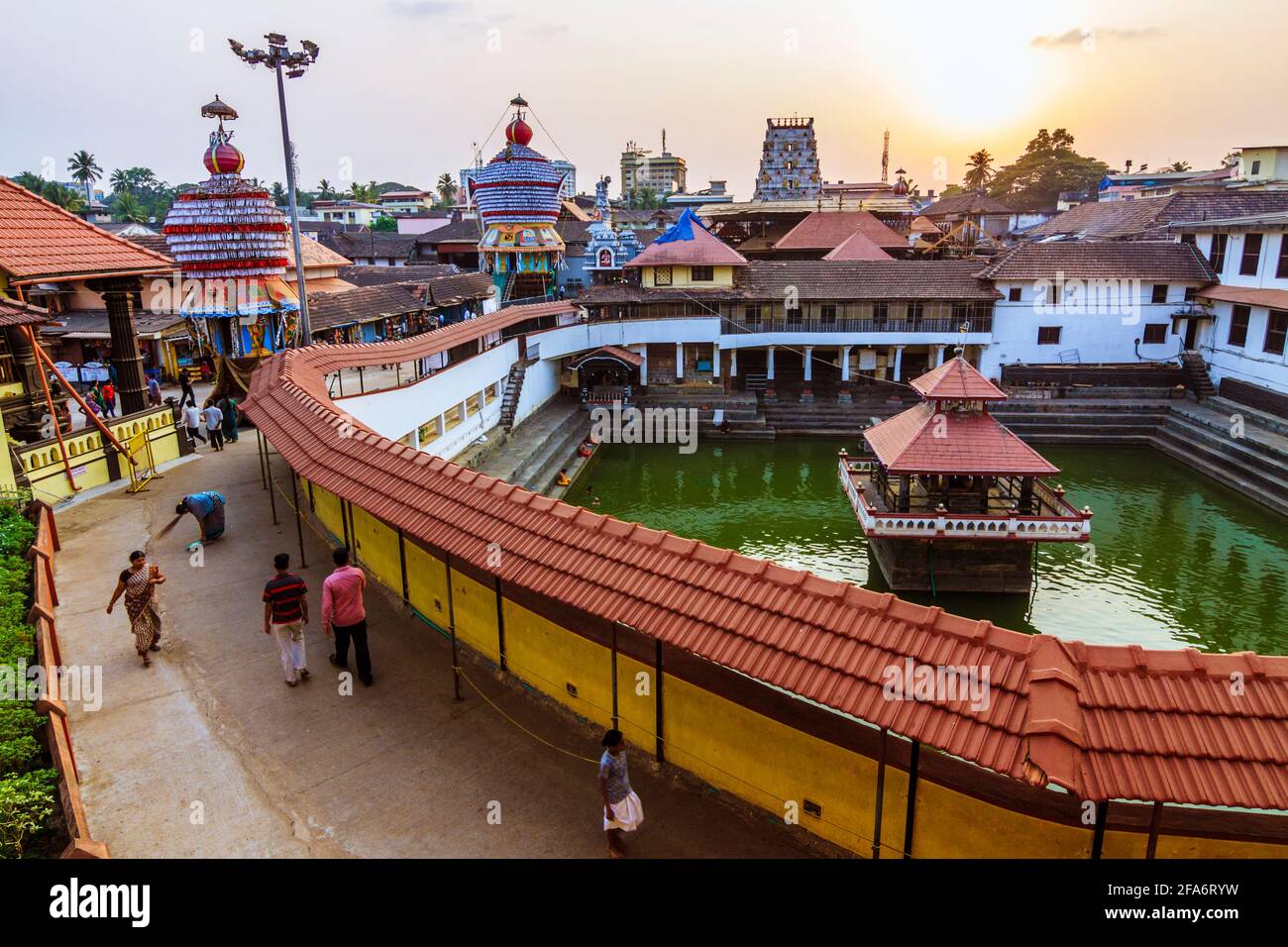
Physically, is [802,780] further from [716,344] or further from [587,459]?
[716,344]

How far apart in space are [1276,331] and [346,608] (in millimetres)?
33826

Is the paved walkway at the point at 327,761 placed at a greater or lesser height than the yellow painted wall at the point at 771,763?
lesser

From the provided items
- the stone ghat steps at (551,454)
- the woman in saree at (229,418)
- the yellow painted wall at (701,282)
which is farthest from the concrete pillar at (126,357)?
the yellow painted wall at (701,282)

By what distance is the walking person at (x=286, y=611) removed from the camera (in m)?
7.89

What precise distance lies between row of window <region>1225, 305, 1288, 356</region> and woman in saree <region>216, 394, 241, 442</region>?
33746 millimetres

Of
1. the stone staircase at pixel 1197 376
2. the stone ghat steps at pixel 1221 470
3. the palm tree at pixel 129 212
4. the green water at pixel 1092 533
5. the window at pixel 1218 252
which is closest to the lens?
the green water at pixel 1092 533

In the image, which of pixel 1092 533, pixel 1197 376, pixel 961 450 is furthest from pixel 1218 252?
pixel 961 450

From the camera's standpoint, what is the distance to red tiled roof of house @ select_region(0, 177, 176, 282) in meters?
13.9

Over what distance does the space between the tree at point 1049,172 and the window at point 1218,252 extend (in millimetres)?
58745

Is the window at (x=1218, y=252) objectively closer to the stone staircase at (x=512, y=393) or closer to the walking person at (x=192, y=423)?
the stone staircase at (x=512, y=393)

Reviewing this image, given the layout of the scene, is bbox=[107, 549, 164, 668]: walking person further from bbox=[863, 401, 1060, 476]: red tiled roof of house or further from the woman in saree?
bbox=[863, 401, 1060, 476]: red tiled roof of house

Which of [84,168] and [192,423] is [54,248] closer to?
[192,423]
